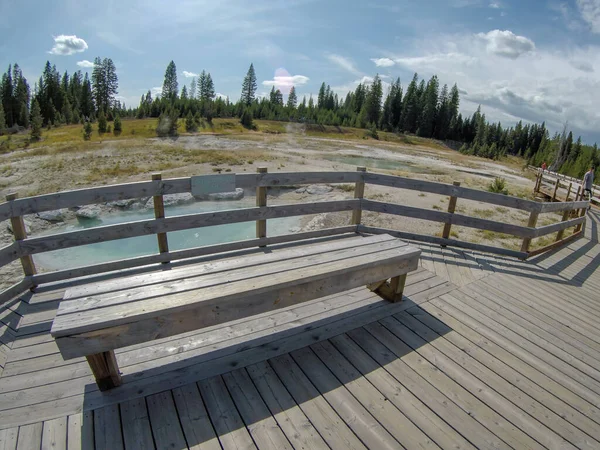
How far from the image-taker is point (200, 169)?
22.4 meters

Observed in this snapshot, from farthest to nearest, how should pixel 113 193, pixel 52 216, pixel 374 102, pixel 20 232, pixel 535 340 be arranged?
pixel 374 102, pixel 52 216, pixel 113 193, pixel 20 232, pixel 535 340

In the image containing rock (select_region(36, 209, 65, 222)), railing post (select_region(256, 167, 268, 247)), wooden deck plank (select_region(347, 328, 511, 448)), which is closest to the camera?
wooden deck plank (select_region(347, 328, 511, 448))

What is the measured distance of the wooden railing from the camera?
356cm

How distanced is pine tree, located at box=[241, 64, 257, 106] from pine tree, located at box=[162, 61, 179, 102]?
17.2 meters

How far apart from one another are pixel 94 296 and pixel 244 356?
123 centimetres

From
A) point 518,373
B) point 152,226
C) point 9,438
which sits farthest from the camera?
point 152,226

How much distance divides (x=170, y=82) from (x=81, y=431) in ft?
311

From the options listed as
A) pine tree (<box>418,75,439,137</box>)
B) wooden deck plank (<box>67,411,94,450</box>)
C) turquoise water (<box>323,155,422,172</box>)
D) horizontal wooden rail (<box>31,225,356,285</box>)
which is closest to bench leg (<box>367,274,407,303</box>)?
horizontal wooden rail (<box>31,225,356,285</box>)

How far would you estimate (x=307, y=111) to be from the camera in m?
91.1

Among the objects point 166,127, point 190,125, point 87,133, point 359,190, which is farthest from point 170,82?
point 359,190

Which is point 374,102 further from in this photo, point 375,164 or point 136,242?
point 136,242

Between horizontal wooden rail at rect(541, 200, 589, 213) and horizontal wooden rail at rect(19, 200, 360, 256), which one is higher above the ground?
horizontal wooden rail at rect(541, 200, 589, 213)

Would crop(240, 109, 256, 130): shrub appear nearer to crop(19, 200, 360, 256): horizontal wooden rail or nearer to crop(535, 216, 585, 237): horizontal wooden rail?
crop(535, 216, 585, 237): horizontal wooden rail

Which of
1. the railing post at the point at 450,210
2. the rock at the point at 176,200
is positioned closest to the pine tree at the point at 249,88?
the rock at the point at 176,200
